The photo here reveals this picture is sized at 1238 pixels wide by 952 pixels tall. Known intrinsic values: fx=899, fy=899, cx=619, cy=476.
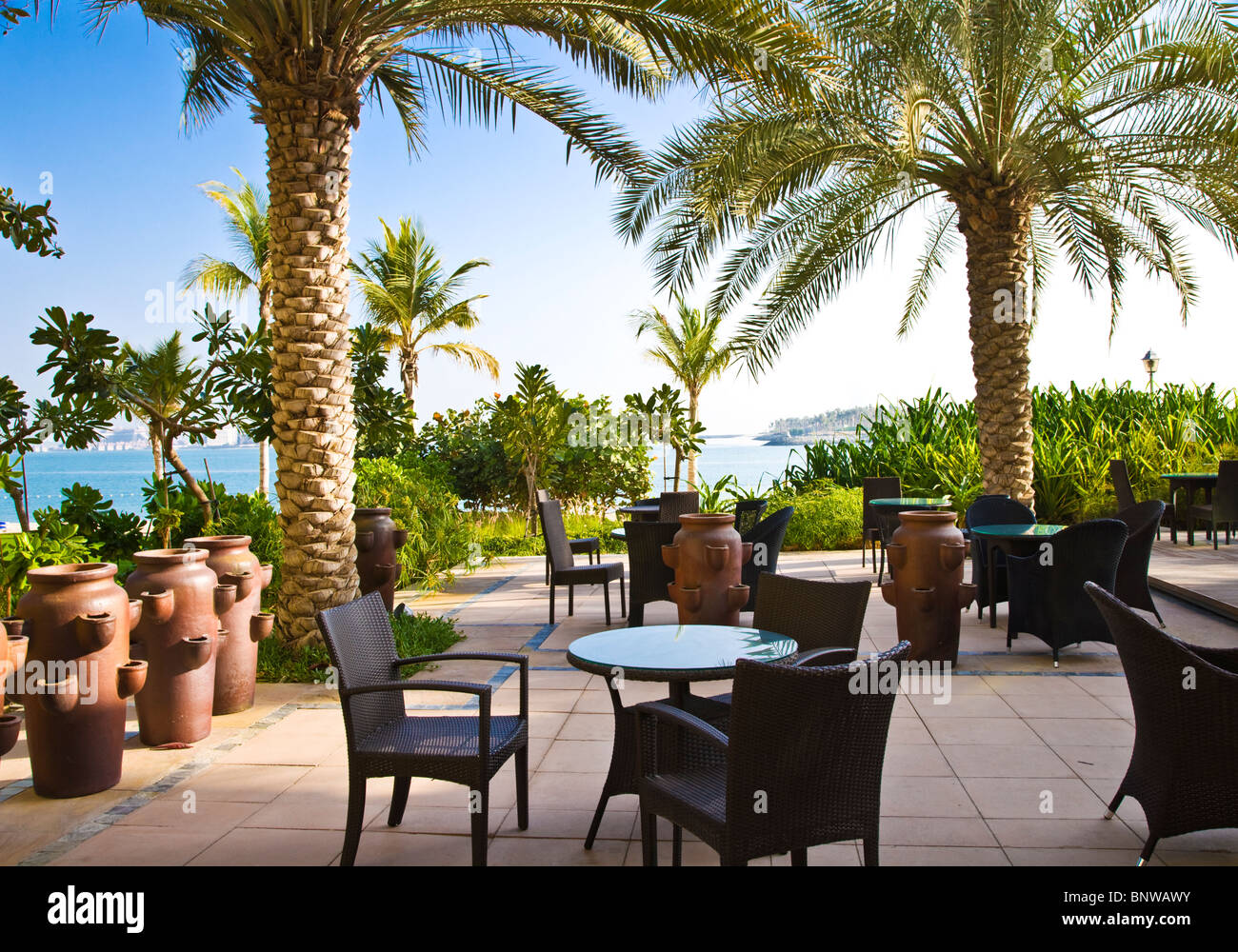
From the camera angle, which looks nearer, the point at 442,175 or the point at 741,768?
the point at 741,768

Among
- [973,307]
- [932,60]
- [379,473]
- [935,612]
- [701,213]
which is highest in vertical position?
[932,60]

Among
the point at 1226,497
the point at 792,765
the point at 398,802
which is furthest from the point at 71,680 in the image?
the point at 1226,497

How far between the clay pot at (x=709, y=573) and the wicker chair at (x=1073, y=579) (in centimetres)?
201

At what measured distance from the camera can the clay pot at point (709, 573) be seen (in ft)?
17.8

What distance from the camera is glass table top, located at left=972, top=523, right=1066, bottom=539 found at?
6.39 m

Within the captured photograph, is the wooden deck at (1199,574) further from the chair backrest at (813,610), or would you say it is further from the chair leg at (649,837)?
the chair leg at (649,837)

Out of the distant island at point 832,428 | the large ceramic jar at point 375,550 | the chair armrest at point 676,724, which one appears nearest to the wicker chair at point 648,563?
the large ceramic jar at point 375,550

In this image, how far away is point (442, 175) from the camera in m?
15.5

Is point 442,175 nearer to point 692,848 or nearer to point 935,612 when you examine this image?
point 935,612

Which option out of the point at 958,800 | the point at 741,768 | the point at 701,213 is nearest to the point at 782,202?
the point at 701,213

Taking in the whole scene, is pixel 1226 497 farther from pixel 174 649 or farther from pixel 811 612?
pixel 174 649

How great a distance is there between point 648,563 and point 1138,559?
3.29m
